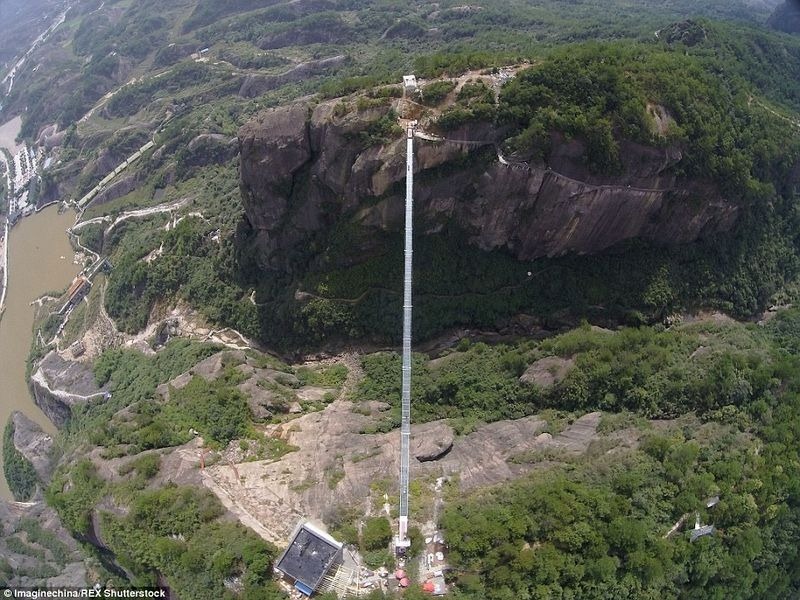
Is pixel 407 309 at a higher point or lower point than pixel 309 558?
higher

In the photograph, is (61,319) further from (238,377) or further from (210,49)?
(210,49)

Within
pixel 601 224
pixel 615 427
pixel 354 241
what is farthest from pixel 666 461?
pixel 354 241

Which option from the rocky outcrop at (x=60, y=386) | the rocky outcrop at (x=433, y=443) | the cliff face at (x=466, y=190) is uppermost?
the cliff face at (x=466, y=190)

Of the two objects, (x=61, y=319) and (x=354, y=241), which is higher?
(x=354, y=241)

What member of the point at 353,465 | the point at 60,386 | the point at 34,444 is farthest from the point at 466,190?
the point at 34,444

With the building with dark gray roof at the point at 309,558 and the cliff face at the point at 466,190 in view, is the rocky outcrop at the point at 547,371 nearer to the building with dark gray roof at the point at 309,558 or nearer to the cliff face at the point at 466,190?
the cliff face at the point at 466,190

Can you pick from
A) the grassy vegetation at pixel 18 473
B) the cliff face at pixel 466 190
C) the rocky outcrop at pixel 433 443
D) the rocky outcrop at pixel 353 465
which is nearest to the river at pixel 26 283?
the grassy vegetation at pixel 18 473

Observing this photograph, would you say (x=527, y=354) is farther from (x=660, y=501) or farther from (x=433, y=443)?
(x=660, y=501)
